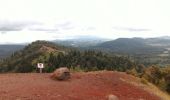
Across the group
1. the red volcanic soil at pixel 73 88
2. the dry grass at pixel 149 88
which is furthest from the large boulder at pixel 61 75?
the dry grass at pixel 149 88

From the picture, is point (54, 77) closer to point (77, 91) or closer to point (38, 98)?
point (77, 91)

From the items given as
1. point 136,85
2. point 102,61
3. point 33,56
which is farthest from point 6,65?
point 136,85

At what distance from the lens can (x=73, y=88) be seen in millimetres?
26156

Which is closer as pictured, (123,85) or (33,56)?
(123,85)

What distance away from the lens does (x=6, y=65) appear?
175 meters

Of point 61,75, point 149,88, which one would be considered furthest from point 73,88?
point 149,88

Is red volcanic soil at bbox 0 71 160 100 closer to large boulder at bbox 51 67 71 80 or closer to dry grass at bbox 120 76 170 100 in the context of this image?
large boulder at bbox 51 67 71 80

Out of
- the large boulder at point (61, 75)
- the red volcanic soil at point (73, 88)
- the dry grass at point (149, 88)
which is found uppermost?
the large boulder at point (61, 75)

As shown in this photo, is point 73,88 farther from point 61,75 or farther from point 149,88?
point 149,88

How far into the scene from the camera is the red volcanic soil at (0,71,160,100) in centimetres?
2319

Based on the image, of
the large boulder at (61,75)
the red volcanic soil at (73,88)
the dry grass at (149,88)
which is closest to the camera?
the red volcanic soil at (73,88)

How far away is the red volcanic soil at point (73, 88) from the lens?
2319 cm

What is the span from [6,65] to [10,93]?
155763 millimetres

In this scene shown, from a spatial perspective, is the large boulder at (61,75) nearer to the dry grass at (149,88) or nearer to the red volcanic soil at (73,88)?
the red volcanic soil at (73,88)
